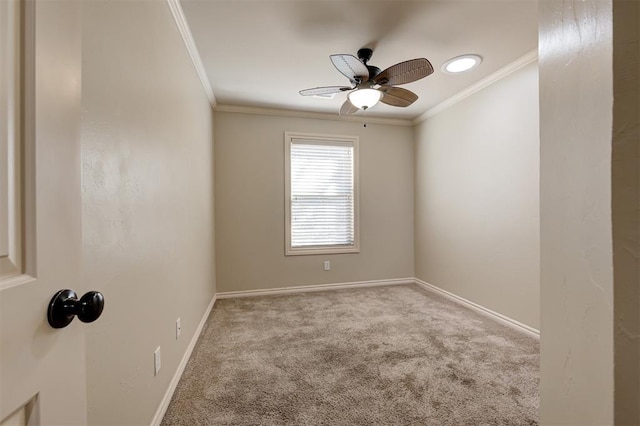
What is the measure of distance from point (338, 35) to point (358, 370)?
256 centimetres

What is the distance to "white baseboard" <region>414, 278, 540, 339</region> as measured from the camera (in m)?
2.52

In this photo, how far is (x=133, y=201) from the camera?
124 cm

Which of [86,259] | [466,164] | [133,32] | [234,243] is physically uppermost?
[133,32]

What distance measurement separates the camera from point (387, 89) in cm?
244

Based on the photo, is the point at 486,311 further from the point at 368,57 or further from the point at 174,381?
the point at 174,381

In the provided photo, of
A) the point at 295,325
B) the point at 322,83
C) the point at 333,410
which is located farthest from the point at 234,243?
the point at 333,410

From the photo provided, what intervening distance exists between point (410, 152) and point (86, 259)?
13.7 ft

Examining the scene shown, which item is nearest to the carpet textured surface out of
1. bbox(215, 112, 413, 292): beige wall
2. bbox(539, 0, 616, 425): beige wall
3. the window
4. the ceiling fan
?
bbox(215, 112, 413, 292): beige wall

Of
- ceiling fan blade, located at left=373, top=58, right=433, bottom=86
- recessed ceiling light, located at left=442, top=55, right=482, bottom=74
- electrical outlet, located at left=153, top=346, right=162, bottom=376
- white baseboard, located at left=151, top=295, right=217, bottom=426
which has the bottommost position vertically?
white baseboard, located at left=151, top=295, right=217, bottom=426

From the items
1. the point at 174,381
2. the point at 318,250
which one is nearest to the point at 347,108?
the point at 318,250

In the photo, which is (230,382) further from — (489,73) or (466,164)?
(489,73)

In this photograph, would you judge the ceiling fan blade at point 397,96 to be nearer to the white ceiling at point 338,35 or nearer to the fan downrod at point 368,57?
the fan downrod at point 368,57

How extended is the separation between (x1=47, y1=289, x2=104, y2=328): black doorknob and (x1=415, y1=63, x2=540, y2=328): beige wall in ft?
9.85

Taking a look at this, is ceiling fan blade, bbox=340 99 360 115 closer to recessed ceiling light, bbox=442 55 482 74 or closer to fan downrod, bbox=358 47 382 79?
fan downrod, bbox=358 47 382 79
